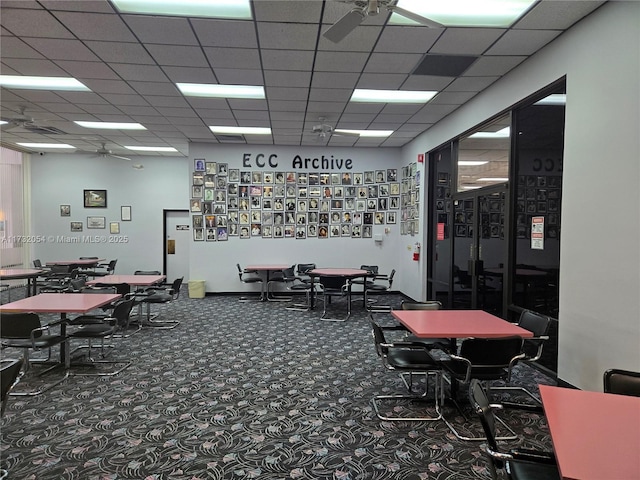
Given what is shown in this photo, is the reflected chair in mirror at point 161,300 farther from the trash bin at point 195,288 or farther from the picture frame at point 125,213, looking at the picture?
the picture frame at point 125,213

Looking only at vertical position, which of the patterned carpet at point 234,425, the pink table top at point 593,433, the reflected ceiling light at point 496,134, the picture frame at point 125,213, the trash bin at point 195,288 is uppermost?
the reflected ceiling light at point 496,134

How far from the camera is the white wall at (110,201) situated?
34.8 feet

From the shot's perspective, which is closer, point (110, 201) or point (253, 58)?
point (253, 58)

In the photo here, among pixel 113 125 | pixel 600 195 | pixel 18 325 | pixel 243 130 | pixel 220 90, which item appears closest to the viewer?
pixel 600 195

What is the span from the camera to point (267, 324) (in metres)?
6.56

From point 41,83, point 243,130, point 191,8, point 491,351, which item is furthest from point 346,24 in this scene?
point 243,130

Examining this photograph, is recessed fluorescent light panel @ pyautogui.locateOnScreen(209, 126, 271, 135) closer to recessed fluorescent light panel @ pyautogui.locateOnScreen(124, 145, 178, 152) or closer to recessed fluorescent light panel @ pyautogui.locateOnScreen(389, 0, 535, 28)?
recessed fluorescent light panel @ pyautogui.locateOnScreen(124, 145, 178, 152)

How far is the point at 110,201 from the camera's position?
35.5 feet

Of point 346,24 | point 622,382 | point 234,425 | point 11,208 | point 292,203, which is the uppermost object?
point 346,24

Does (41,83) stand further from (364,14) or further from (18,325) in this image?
(364,14)

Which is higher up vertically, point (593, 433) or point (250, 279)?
point (593, 433)

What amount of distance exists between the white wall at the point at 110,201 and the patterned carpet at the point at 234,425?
21.2ft

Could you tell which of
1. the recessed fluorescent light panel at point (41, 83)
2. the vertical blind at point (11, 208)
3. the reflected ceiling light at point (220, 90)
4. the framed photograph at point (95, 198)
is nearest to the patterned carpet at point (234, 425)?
the reflected ceiling light at point (220, 90)

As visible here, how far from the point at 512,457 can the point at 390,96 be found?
5361 millimetres
